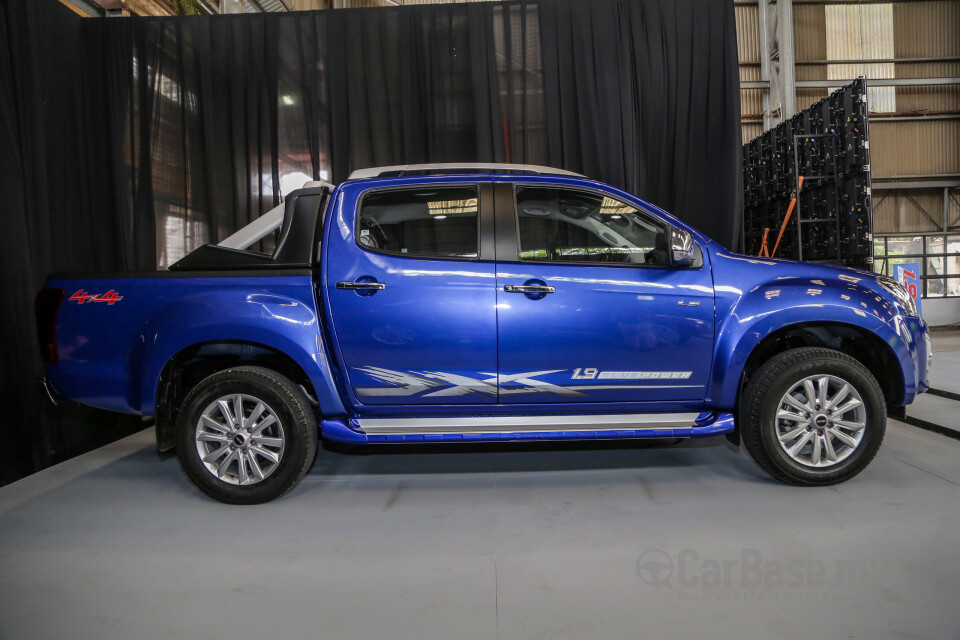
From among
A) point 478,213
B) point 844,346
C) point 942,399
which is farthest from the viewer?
point 942,399

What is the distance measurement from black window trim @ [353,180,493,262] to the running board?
814 mm

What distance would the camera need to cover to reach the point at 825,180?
6.19 metres

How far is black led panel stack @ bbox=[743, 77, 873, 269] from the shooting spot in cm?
573

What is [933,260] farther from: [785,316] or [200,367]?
[200,367]

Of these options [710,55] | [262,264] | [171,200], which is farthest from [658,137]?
[171,200]

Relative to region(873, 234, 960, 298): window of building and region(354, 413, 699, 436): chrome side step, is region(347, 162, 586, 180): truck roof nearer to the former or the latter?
region(354, 413, 699, 436): chrome side step

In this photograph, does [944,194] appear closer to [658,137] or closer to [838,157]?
[838,157]

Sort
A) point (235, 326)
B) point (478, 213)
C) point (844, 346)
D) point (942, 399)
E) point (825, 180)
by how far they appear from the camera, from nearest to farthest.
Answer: point (235, 326)
point (478, 213)
point (844, 346)
point (942, 399)
point (825, 180)

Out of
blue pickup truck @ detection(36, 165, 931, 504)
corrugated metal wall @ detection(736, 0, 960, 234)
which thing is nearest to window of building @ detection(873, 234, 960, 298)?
corrugated metal wall @ detection(736, 0, 960, 234)

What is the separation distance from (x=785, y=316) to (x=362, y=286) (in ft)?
6.85

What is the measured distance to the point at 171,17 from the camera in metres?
5.29

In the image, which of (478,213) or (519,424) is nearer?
(519,424)

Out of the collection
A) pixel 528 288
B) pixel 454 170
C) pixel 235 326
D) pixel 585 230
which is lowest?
pixel 235 326

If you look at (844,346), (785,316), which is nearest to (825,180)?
(844,346)
